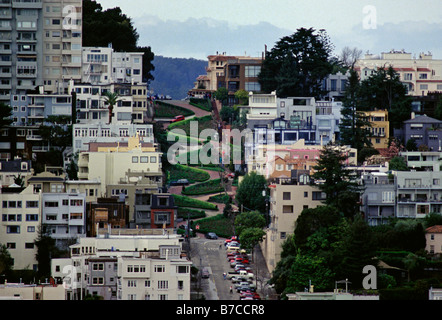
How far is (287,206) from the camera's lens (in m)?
75.8

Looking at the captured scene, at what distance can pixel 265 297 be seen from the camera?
6662 cm

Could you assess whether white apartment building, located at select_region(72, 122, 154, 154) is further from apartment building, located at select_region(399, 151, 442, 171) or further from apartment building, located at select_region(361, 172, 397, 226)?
apartment building, located at select_region(361, 172, 397, 226)

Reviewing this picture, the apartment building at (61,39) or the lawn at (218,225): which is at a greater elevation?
the apartment building at (61,39)

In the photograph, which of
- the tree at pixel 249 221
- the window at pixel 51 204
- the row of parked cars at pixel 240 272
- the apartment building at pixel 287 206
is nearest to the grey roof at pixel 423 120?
the tree at pixel 249 221

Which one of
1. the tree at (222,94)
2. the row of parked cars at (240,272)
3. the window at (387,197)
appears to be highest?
the tree at (222,94)

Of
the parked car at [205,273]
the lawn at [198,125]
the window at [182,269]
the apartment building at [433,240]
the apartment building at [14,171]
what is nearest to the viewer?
the window at [182,269]

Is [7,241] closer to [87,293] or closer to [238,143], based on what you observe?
[87,293]

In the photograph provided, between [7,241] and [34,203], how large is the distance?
9.21 feet

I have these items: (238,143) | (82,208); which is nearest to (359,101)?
(238,143)

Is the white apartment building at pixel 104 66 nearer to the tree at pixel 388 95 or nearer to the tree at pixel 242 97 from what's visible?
the tree at pixel 242 97

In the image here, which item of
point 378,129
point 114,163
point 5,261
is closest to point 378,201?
point 114,163

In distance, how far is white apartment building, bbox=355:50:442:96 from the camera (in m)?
119

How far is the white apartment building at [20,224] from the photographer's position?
239ft

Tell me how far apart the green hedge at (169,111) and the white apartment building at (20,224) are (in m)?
39.4
